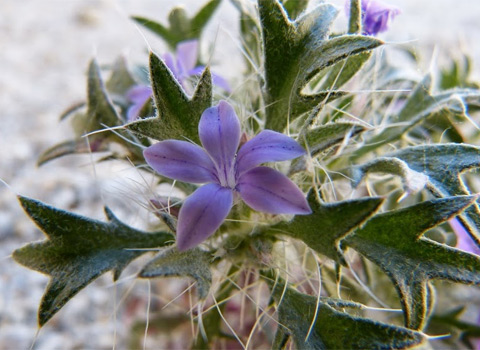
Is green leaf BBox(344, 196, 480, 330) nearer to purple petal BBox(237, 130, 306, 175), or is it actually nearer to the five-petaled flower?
purple petal BBox(237, 130, 306, 175)

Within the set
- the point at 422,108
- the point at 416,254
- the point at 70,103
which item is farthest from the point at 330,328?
the point at 70,103

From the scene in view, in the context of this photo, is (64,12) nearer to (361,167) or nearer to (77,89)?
(77,89)

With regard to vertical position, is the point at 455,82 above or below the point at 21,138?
above

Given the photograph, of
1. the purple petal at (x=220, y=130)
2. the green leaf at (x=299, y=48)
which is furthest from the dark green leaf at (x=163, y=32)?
the purple petal at (x=220, y=130)

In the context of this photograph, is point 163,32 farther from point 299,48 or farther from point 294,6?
point 299,48

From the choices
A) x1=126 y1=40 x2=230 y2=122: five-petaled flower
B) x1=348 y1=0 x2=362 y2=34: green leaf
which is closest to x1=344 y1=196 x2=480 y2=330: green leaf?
x1=348 y1=0 x2=362 y2=34: green leaf

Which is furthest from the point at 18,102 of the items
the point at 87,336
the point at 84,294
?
the point at 87,336

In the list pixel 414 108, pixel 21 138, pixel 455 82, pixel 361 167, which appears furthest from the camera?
pixel 21 138
